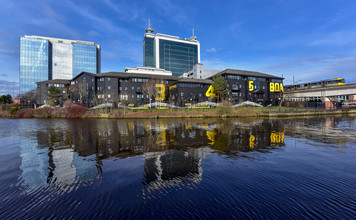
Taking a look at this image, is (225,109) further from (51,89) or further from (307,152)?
(51,89)

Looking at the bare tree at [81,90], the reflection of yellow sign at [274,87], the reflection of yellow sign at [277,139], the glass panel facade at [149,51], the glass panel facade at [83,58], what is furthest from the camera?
the glass panel facade at [149,51]

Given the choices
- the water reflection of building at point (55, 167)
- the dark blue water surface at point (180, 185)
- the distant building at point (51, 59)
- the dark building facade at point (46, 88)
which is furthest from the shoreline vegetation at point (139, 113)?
the distant building at point (51, 59)

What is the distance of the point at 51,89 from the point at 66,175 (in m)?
60.5

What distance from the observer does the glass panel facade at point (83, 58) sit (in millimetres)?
104188

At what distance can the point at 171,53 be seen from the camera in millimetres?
117562

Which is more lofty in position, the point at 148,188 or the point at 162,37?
the point at 162,37

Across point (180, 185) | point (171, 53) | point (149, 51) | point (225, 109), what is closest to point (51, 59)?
point (149, 51)

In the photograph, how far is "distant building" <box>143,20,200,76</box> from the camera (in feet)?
378

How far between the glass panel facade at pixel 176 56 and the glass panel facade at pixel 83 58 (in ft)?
147

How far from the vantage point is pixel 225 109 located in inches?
1517

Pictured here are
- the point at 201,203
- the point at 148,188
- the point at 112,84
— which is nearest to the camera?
the point at 201,203

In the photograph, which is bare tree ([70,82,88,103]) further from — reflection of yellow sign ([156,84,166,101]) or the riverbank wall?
reflection of yellow sign ([156,84,166,101])

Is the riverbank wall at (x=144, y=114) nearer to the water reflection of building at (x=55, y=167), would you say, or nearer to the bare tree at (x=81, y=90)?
the bare tree at (x=81, y=90)

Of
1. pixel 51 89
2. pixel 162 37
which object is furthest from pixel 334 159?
pixel 162 37
